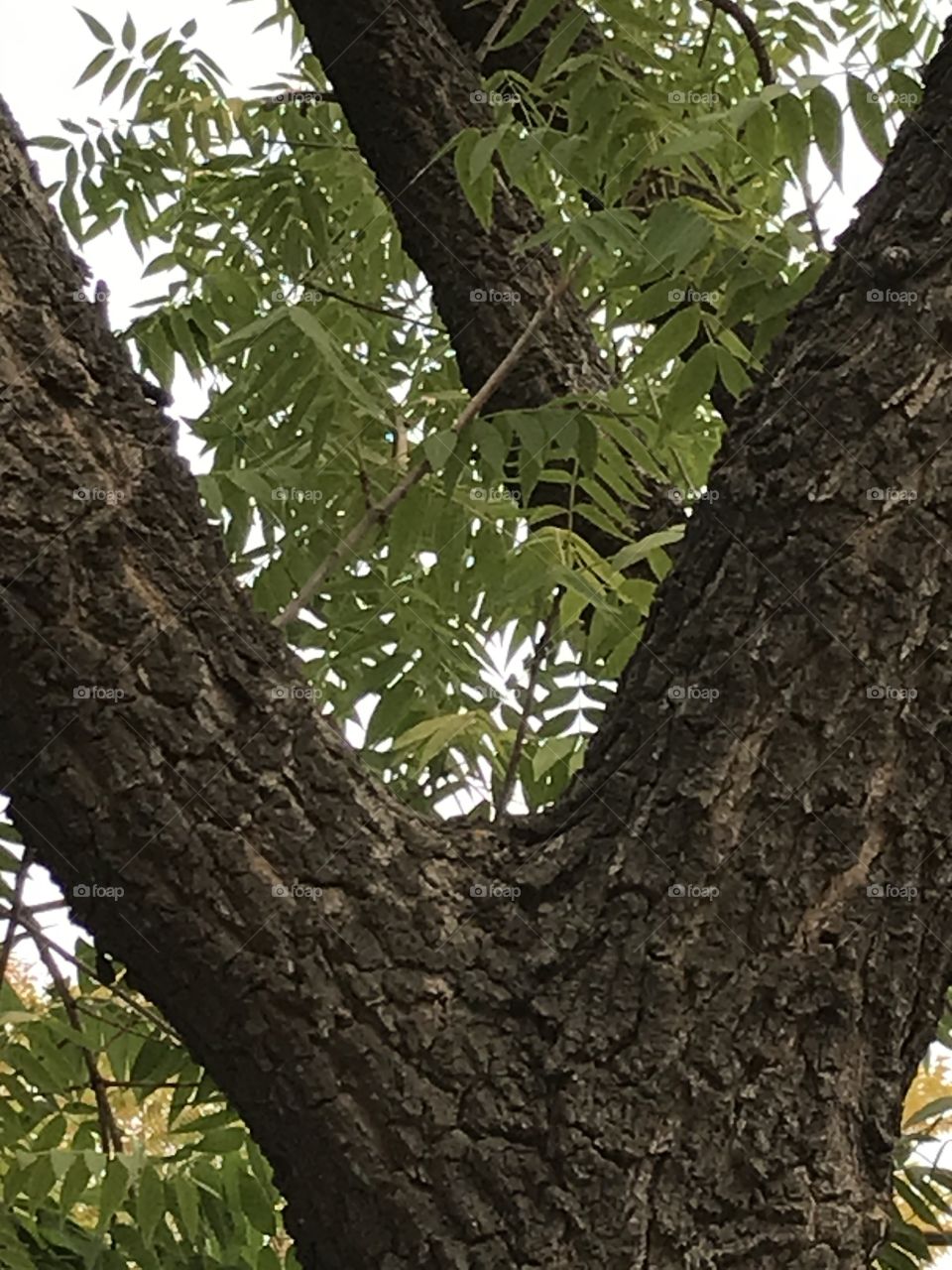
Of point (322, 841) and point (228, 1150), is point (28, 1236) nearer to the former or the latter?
point (228, 1150)

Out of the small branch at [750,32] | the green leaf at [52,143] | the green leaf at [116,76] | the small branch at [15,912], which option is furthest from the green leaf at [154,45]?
the small branch at [15,912]

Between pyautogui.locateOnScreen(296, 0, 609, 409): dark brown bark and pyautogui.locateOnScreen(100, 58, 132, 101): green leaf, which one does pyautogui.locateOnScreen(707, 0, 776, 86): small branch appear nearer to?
pyautogui.locateOnScreen(296, 0, 609, 409): dark brown bark

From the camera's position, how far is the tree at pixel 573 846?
0.96m

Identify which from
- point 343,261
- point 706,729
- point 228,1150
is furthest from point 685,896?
point 343,261

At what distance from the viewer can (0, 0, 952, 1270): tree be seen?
964mm

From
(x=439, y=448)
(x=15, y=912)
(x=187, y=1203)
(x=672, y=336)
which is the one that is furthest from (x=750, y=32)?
(x=187, y=1203)

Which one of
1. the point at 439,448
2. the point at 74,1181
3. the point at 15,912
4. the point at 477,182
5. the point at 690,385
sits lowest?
the point at 74,1181

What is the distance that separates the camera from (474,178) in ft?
4.32

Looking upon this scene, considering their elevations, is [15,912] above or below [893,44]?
below

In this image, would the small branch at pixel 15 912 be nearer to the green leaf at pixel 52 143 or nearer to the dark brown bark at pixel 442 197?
the dark brown bark at pixel 442 197

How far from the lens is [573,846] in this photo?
109 centimetres

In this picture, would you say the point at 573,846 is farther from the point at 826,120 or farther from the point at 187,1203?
the point at 826,120

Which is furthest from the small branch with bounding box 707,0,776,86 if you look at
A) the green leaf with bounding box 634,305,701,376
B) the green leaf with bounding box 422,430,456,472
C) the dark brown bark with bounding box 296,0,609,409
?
the green leaf with bounding box 422,430,456,472

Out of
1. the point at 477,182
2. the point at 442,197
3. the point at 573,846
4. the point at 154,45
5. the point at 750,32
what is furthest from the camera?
the point at 154,45
